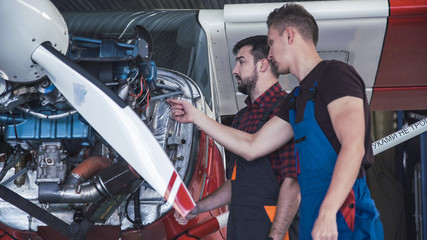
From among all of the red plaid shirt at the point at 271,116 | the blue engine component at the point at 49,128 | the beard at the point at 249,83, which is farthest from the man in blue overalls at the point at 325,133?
the blue engine component at the point at 49,128

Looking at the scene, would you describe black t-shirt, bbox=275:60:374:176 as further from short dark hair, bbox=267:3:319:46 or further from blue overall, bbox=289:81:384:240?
short dark hair, bbox=267:3:319:46

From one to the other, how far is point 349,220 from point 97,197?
138 cm

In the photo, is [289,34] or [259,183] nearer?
[289,34]

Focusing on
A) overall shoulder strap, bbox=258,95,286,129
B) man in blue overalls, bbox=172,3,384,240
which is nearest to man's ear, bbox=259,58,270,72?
overall shoulder strap, bbox=258,95,286,129

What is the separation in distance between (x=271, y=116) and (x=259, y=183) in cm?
32

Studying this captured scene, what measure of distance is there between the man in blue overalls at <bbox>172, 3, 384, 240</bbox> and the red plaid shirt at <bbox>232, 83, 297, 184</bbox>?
0.25 meters

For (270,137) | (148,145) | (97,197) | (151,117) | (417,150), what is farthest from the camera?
(417,150)

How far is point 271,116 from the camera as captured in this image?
7.73 ft

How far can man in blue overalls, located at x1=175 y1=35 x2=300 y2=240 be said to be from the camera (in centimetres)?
217

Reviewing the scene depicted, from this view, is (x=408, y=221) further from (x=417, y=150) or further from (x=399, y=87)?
(x=399, y=87)

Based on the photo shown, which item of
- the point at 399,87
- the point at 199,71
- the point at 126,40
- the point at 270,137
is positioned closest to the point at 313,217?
the point at 270,137

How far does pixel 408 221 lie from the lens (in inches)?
304

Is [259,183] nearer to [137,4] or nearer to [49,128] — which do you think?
[49,128]

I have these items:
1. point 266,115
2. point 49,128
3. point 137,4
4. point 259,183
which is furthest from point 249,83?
point 137,4
